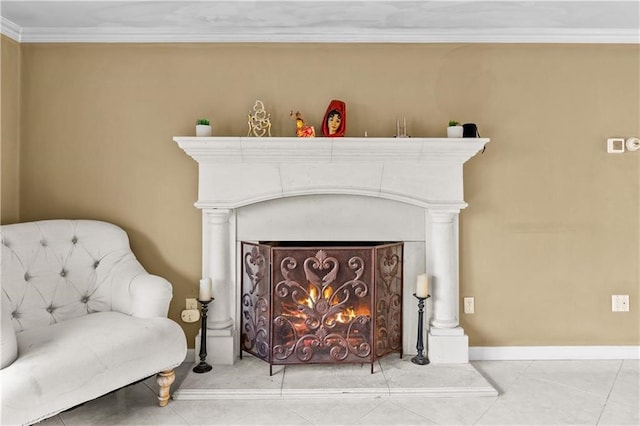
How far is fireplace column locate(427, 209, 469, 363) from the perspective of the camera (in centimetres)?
263

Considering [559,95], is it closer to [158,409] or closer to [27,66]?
[158,409]

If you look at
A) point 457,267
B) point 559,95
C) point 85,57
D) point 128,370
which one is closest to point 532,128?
point 559,95

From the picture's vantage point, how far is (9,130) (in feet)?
8.67

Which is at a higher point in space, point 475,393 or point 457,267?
point 457,267

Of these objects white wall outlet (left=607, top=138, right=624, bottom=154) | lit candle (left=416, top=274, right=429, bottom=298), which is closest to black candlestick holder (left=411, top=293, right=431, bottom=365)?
lit candle (left=416, top=274, right=429, bottom=298)

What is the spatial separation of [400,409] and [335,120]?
166 cm

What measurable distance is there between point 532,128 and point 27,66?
131 inches

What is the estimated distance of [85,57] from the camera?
2707mm

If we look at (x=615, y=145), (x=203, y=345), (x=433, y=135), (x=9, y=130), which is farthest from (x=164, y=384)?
(x=615, y=145)

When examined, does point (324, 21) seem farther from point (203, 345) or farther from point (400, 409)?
point (400, 409)

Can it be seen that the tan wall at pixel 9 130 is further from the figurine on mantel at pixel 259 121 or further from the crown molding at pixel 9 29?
the figurine on mantel at pixel 259 121

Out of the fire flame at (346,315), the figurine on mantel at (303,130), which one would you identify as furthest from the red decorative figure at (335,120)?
the fire flame at (346,315)

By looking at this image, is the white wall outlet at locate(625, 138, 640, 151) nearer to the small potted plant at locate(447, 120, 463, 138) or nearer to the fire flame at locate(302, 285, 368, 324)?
the small potted plant at locate(447, 120, 463, 138)

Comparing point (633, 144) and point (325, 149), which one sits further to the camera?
point (633, 144)
